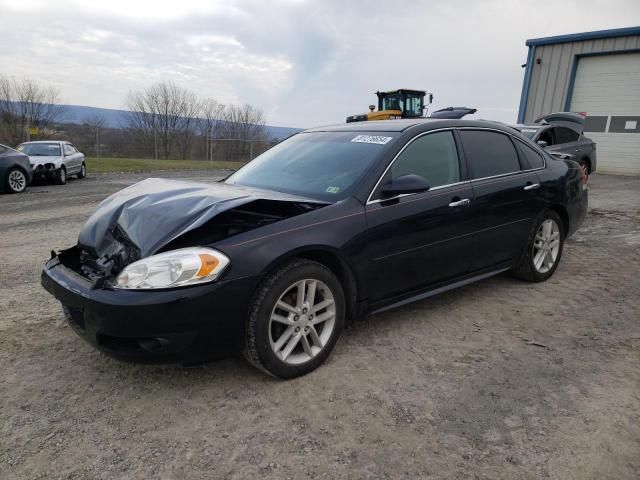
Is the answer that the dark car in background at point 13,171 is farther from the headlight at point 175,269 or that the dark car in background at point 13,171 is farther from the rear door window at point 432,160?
the rear door window at point 432,160

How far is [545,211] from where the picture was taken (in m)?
4.44

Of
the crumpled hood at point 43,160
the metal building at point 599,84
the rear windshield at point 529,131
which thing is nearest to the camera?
the rear windshield at point 529,131

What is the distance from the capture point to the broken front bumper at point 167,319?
238 cm

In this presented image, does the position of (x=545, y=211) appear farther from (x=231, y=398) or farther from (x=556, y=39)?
(x=556, y=39)

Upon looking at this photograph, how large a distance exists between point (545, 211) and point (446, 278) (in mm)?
1530

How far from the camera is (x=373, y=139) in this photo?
350cm

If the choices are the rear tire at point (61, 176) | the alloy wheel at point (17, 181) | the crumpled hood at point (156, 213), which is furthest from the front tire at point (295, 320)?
the rear tire at point (61, 176)

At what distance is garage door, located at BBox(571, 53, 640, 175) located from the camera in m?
15.7

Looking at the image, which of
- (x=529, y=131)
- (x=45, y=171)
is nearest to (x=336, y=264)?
(x=529, y=131)

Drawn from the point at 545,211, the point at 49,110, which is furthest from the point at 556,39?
the point at 49,110

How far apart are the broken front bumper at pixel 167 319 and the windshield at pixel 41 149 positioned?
1409 centimetres

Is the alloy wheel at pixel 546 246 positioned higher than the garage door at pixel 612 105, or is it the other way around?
the garage door at pixel 612 105

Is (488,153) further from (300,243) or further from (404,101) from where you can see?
(404,101)

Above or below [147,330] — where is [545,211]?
above
